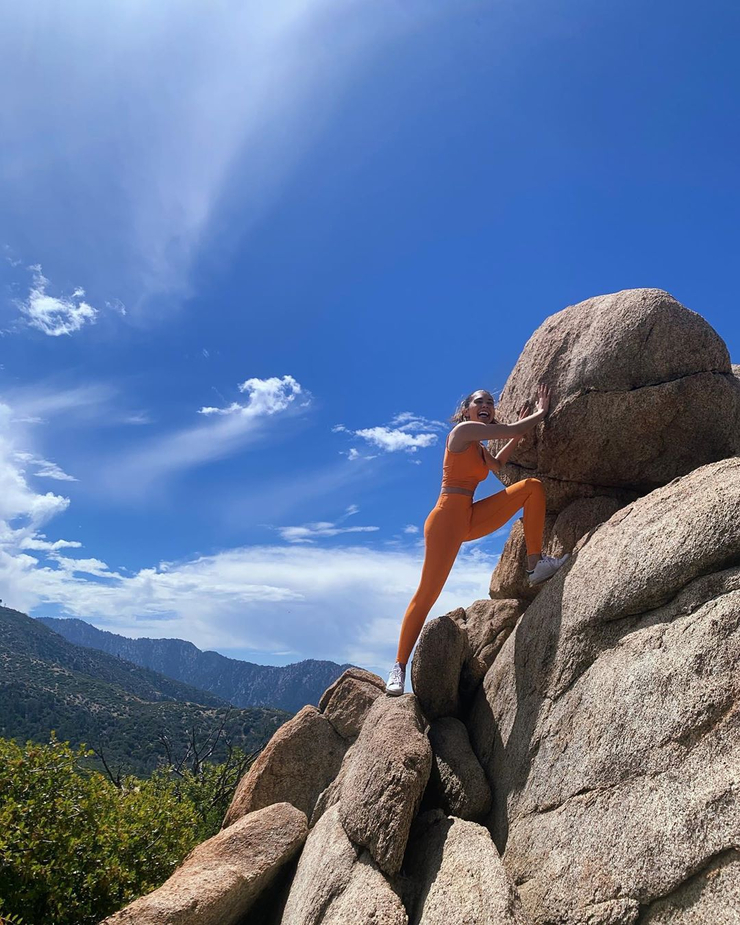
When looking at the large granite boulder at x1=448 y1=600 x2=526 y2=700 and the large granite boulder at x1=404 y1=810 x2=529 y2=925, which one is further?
the large granite boulder at x1=448 y1=600 x2=526 y2=700

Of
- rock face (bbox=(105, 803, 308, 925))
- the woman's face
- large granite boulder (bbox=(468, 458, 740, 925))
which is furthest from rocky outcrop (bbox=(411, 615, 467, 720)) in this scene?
the woman's face

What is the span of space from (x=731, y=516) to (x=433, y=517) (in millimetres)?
4134

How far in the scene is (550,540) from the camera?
11.3 metres

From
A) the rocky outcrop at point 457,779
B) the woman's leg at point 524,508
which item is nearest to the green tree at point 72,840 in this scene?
the rocky outcrop at point 457,779

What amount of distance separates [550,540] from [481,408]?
2514 millimetres

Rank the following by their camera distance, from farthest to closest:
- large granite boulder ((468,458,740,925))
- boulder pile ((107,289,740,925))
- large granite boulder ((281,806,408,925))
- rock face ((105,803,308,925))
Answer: rock face ((105,803,308,925)) < large granite boulder ((281,806,408,925)) < boulder pile ((107,289,740,925)) < large granite boulder ((468,458,740,925))

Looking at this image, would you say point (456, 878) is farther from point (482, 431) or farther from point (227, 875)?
point (482, 431)

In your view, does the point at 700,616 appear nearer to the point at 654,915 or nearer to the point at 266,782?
the point at 654,915

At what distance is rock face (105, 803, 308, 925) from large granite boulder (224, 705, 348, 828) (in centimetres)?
148

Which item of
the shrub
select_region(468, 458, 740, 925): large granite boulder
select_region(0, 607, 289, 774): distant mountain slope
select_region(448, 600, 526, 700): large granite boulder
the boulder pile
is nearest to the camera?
select_region(468, 458, 740, 925): large granite boulder

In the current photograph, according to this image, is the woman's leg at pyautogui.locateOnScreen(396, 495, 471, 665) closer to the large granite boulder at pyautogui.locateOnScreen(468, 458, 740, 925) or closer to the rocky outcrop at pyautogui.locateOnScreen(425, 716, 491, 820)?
the rocky outcrop at pyautogui.locateOnScreen(425, 716, 491, 820)

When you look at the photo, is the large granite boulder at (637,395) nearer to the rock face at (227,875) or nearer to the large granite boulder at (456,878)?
the large granite boulder at (456,878)

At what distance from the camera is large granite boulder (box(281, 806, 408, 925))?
7141mm

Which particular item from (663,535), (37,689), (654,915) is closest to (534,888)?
(654,915)
